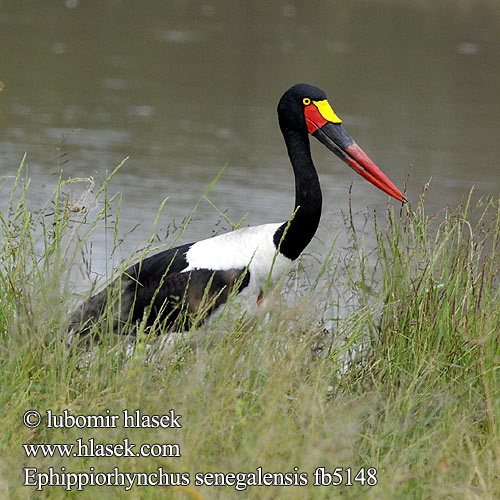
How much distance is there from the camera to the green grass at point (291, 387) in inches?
82.1

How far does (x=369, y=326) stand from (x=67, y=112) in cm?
543

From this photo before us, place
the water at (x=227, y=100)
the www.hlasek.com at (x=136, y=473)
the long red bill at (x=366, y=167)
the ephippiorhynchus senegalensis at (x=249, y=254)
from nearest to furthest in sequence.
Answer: the www.hlasek.com at (x=136, y=473) < the ephippiorhynchus senegalensis at (x=249, y=254) < the long red bill at (x=366, y=167) < the water at (x=227, y=100)

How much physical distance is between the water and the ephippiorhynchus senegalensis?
0.18 m

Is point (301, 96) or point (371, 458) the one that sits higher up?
point (301, 96)

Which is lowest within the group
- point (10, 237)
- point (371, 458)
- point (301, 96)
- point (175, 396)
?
point (371, 458)

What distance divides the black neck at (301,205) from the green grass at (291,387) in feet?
0.85

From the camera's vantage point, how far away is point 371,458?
237 centimetres

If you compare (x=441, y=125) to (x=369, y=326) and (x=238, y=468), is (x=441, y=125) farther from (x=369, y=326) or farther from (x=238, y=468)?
(x=238, y=468)

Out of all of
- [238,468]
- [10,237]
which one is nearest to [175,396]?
[238,468]

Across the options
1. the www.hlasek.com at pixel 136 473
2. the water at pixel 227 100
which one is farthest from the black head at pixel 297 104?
the www.hlasek.com at pixel 136 473

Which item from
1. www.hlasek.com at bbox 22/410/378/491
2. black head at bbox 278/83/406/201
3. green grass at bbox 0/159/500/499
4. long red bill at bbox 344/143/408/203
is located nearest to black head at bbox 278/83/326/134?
black head at bbox 278/83/406/201

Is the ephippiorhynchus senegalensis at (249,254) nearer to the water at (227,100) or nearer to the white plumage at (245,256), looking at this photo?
the white plumage at (245,256)

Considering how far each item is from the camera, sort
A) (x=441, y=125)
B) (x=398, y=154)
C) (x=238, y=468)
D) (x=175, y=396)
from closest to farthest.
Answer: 1. (x=238, y=468)
2. (x=175, y=396)
3. (x=398, y=154)
4. (x=441, y=125)

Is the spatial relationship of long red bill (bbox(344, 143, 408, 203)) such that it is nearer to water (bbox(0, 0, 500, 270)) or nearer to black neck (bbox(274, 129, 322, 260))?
black neck (bbox(274, 129, 322, 260))
